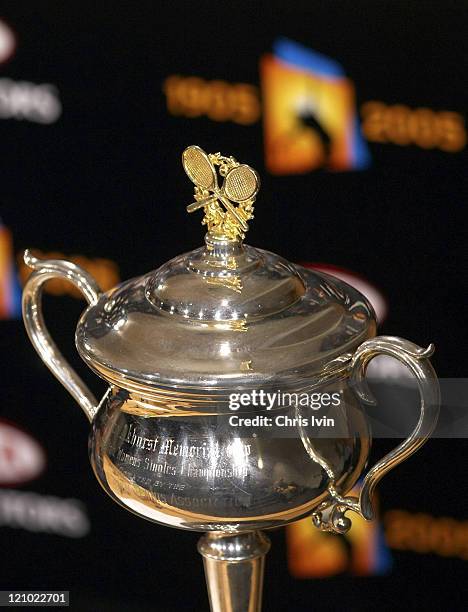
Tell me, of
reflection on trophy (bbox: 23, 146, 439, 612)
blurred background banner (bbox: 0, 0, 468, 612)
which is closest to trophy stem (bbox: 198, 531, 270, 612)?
reflection on trophy (bbox: 23, 146, 439, 612)

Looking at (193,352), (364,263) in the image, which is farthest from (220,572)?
(364,263)

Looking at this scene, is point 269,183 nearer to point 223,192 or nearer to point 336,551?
point 223,192

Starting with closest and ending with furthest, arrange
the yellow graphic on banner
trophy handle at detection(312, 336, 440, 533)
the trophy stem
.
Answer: trophy handle at detection(312, 336, 440, 533), the trophy stem, the yellow graphic on banner

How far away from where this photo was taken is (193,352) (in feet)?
4.02

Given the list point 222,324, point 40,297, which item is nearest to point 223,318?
point 222,324

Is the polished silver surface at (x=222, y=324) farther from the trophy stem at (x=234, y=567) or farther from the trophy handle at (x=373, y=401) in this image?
the trophy stem at (x=234, y=567)

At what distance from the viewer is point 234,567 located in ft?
4.53

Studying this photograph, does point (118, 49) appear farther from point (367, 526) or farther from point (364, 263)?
point (367, 526)

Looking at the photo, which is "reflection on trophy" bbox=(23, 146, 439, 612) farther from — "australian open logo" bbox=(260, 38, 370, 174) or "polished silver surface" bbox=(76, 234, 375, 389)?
"australian open logo" bbox=(260, 38, 370, 174)

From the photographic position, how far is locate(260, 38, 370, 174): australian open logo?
1.70 metres

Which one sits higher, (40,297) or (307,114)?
(307,114)

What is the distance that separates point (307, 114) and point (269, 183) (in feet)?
0.39

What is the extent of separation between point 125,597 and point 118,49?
0.95 metres

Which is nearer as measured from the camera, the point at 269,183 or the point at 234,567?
the point at 234,567
